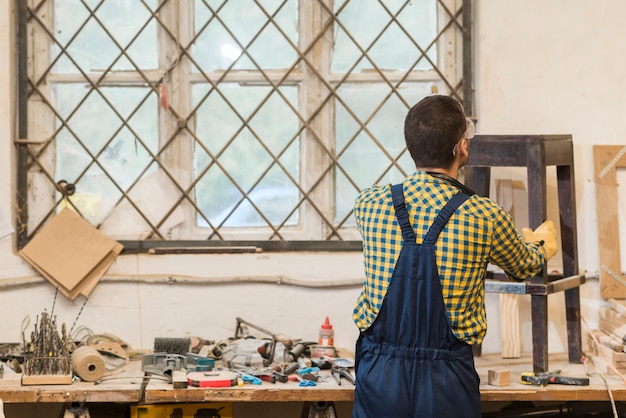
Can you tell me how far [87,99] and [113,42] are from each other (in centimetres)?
26

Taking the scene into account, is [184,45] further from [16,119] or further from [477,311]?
[477,311]

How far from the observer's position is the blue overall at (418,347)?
89.6 inches

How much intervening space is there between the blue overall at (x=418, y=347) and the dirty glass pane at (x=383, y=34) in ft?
4.33

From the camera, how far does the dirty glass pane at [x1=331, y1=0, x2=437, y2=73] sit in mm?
3529

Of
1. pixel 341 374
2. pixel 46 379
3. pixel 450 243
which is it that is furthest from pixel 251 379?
pixel 450 243

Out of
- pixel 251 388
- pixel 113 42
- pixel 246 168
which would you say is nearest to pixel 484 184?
pixel 246 168

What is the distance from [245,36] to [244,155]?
49 centimetres

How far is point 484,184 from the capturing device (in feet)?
10.7

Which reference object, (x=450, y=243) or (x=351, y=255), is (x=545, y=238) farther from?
(x=351, y=255)

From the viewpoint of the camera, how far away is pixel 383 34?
3.54 m

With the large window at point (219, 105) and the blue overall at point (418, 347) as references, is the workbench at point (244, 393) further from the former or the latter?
the large window at point (219, 105)

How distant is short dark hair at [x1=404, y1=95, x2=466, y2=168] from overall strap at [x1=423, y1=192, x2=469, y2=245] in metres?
0.12

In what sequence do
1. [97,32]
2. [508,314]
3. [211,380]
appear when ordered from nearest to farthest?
[211,380] → [508,314] → [97,32]

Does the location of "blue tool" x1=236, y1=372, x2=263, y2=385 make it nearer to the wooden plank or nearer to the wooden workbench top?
the wooden workbench top
